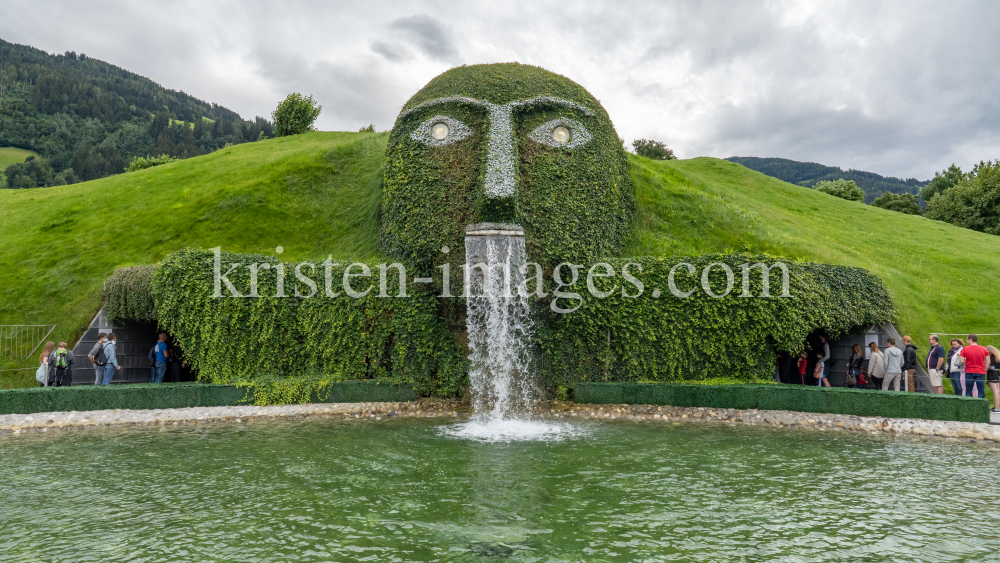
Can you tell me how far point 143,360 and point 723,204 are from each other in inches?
876

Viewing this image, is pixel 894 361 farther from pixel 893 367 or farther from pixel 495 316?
pixel 495 316

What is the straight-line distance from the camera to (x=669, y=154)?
139 ft

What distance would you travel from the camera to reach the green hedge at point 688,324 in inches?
590

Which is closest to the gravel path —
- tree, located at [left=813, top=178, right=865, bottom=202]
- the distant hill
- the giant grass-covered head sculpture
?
the giant grass-covered head sculpture

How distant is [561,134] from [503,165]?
2.66 metres

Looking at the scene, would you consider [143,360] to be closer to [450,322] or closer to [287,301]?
[287,301]

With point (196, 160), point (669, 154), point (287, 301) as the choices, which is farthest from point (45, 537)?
point (669, 154)

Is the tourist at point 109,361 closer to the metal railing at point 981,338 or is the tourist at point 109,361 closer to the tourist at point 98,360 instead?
the tourist at point 98,360

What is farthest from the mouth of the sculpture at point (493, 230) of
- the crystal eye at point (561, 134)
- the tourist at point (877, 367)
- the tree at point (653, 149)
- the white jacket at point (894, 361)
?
the tree at point (653, 149)

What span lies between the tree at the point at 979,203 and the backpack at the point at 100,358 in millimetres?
51327

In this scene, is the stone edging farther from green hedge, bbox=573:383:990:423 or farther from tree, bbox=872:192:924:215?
→ tree, bbox=872:192:924:215

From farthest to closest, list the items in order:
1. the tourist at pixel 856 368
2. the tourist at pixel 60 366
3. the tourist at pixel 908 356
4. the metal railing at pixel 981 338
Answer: the metal railing at pixel 981 338 < the tourist at pixel 856 368 < the tourist at pixel 60 366 < the tourist at pixel 908 356

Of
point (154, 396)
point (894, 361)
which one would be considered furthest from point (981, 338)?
point (154, 396)

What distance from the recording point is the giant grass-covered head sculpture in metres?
16.2
